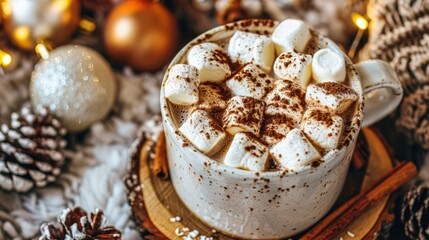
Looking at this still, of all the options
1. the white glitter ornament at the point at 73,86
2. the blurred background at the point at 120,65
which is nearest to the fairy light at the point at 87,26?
the blurred background at the point at 120,65

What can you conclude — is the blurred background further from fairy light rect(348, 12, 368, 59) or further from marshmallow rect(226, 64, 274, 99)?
marshmallow rect(226, 64, 274, 99)

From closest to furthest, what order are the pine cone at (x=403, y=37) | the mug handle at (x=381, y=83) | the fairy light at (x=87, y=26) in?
1. the mug handle at (x=381, y=83)
2. the pine cone at (x=403, y=37)
3. the fairy light at (x=87, y=26)

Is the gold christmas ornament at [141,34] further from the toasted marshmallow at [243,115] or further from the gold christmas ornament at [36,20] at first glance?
the toasted marshmallow at [243,115]

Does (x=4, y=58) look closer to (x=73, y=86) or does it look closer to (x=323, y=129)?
(x=73, y=86)

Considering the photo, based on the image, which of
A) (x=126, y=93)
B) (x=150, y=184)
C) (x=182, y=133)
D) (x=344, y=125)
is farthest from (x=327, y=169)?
(x=126, y=93)

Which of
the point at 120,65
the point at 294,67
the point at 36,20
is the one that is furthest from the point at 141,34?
the point at 294,67

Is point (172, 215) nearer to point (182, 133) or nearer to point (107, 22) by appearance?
point (182, 133)

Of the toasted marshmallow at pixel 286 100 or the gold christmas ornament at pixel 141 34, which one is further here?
the gold christmas ornament at pixel 141 34

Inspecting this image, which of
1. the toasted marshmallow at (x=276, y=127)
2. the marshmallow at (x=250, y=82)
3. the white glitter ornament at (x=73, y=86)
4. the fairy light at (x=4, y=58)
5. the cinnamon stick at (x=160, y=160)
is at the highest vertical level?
the marshmallow at (x=250, y=82)
